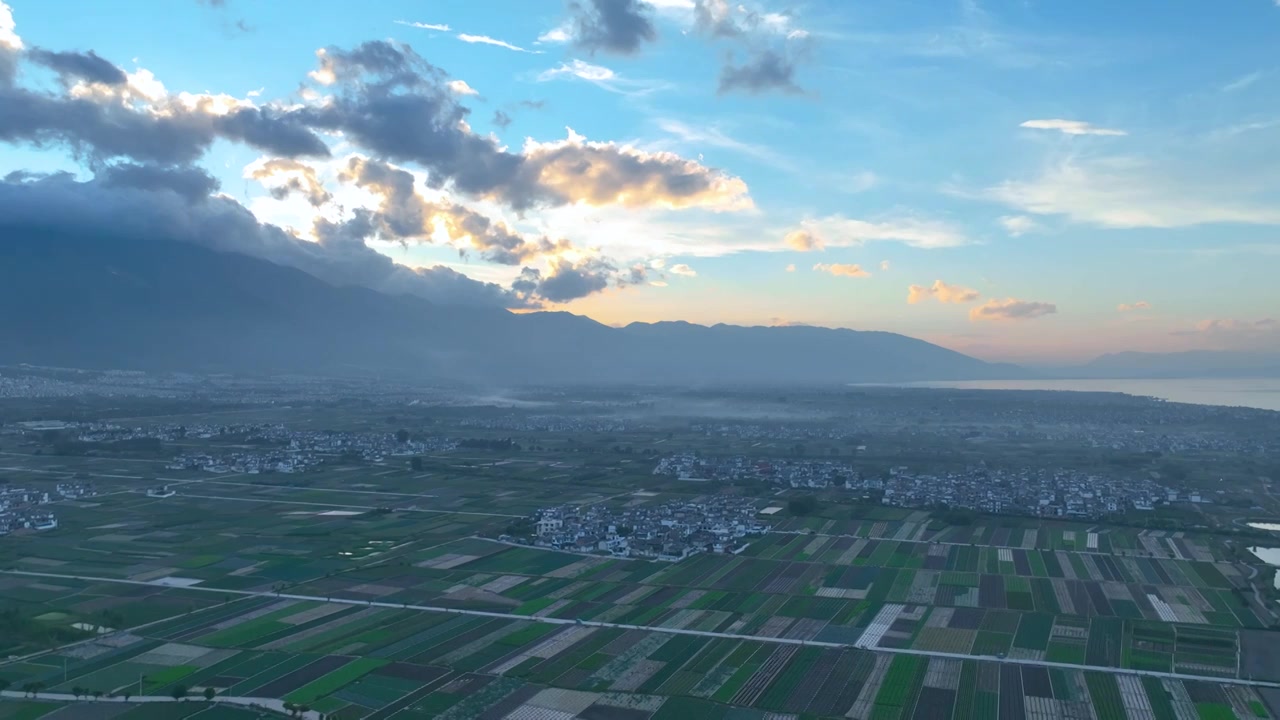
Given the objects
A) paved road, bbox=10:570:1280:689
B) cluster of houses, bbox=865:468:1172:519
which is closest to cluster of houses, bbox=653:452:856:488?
cluster of houses, bbox=865:468:1172:519

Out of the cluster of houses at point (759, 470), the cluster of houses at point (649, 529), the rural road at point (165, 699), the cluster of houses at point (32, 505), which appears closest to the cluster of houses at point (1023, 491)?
the cluster of houses at point (759, 470)

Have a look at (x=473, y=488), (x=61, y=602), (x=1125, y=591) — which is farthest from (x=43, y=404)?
(x=1125, y=591)

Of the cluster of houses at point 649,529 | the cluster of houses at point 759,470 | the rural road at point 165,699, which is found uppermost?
the cluster of houses at point 759,470

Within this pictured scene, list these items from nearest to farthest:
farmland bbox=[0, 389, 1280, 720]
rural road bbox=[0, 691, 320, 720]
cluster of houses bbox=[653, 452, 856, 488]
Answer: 1. rural road bbox=[0, 691, 320, 720]
2. farmland bbox=[0, 389, 1280, 720]
3. cluster of houses bbox=[653, 452, 856, 488]

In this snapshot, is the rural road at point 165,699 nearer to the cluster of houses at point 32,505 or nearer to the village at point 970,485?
the cluster of houses at point 32,505

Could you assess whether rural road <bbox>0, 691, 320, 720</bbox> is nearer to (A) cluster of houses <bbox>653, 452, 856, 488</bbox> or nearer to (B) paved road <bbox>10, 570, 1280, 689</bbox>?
(B) paved road <bbox>10, 570, 1280, 689</bbox>

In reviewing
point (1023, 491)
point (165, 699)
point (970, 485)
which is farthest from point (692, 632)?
point (970, 485)
